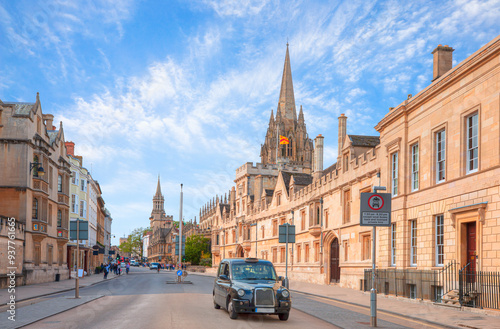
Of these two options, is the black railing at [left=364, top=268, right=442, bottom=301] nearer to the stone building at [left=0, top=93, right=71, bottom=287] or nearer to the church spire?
the stone building at [left=0, top=93, right=71, bottom=287]

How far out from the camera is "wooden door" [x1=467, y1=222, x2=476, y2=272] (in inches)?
761

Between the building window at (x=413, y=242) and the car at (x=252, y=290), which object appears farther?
the building window at (x=413, y=242)

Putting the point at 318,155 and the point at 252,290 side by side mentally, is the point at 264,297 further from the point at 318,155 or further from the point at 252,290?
the point at 318,155

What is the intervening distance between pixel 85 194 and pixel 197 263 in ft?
168

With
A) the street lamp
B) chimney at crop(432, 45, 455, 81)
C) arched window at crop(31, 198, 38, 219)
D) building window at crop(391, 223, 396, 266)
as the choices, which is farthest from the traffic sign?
arched window at crop(31, 198, 38, 219)

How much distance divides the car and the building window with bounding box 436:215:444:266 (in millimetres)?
8965

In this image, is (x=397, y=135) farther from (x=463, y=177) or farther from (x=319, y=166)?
(x=319, y=166)

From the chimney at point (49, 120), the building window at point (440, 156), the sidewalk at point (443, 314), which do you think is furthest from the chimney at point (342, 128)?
the chimney at point (49, 120)

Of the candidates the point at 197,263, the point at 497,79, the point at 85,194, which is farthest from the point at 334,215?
the point at 197,263

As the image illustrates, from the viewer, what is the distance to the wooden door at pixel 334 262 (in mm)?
38875

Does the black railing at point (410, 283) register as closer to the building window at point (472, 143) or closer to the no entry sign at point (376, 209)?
the building window at point (472, 143)

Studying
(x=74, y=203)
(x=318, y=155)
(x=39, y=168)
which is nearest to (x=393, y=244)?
(x=39, y=168)

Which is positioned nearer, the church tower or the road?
the road

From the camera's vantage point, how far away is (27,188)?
34969 mm
